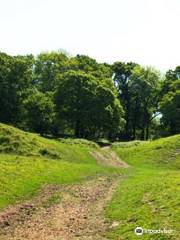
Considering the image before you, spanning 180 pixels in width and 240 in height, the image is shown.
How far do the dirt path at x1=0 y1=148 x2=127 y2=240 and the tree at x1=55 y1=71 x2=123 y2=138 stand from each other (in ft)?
209

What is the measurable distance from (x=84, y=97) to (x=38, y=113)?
1164 centimetres

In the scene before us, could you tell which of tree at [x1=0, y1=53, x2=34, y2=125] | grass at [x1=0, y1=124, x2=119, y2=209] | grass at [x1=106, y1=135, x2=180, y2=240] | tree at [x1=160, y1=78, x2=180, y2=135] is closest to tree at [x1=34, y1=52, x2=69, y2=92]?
tree at [x1=0, y1=53, x2=34, y2=125]

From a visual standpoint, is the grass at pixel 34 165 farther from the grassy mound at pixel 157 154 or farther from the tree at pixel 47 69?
the tree at pixel 47 69

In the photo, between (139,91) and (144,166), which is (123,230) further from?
A: (139,91)

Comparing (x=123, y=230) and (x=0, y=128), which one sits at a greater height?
(x=0, y=128)

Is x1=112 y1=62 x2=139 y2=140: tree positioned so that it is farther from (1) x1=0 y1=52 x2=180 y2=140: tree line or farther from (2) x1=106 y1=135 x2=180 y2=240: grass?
(2) x1=106 y1=135 x2=180 y2=240: grass

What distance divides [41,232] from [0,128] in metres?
43.9

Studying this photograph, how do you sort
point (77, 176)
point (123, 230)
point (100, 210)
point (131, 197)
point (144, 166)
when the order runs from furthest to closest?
point (144, 166)
point (77, 176)
point (131, 197)
point (100, 210)
point (123, 230)

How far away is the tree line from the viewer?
110m

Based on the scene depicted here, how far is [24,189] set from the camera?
3978 centimetres

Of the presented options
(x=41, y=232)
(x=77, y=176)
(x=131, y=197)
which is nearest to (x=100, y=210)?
(x=131, y=197)

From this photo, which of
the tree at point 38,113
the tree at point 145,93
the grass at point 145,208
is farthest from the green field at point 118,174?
the tree at point 145,93

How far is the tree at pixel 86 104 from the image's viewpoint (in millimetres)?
Result: 109625

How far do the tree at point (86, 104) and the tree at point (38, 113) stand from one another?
437cm
